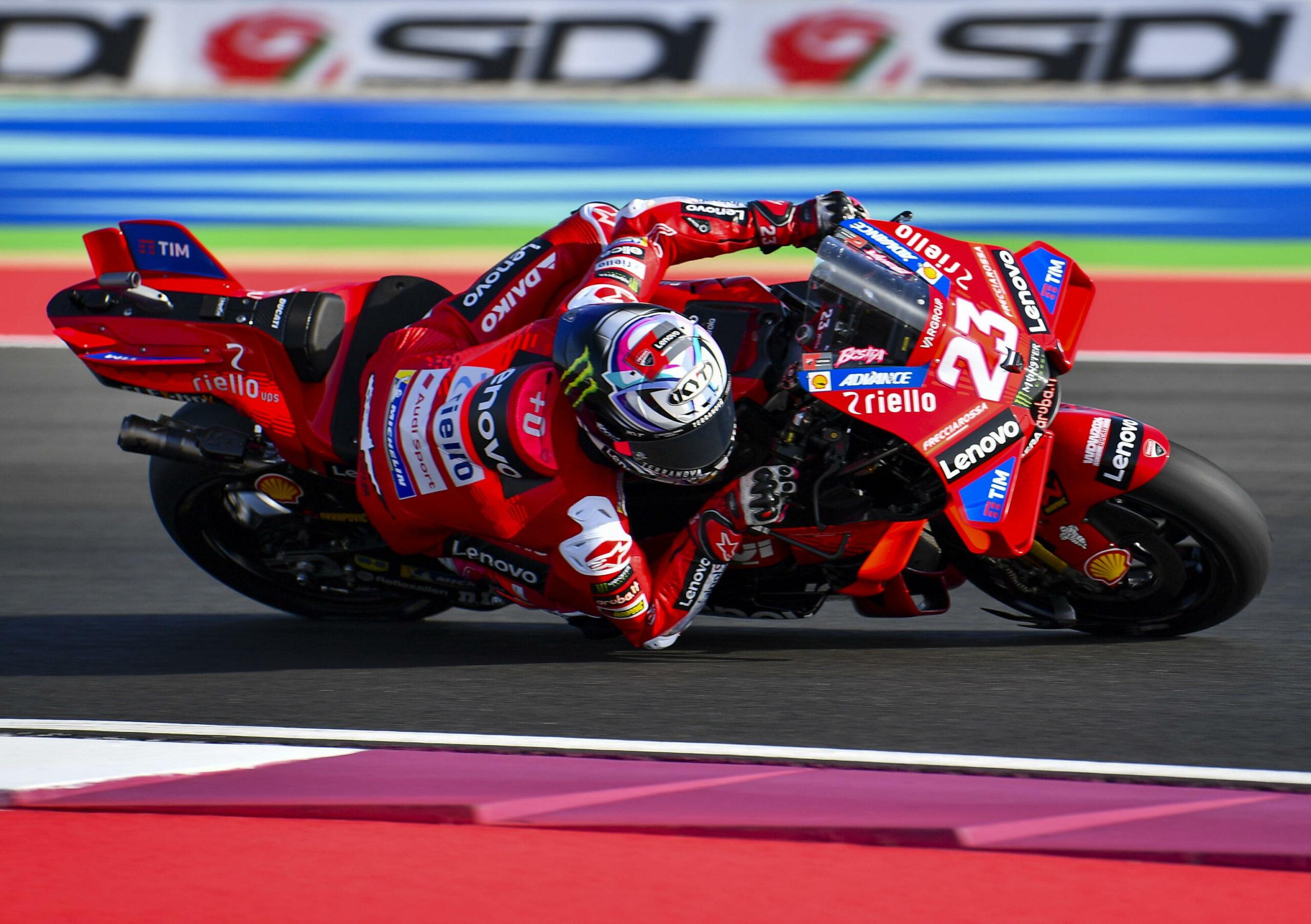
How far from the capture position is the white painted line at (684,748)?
3.85 m

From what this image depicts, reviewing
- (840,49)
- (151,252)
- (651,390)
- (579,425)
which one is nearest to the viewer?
(651,390)

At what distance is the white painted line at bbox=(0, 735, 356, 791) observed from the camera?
395 cm

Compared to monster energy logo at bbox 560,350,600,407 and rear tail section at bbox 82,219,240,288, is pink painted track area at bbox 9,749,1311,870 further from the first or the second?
rear tail section at bbox 82,219,240,288

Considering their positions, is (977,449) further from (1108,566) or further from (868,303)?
(1108,566)

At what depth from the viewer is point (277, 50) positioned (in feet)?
42.9

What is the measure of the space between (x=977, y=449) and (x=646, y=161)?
28.3 ft

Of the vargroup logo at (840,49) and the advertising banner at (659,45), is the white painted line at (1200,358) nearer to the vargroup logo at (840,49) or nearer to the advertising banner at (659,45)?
the advertising banner at (659,45)

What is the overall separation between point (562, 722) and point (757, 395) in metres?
0.98

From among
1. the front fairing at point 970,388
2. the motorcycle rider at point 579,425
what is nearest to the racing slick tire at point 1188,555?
the front fairing at point 970,388

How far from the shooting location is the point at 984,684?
14.8 ft

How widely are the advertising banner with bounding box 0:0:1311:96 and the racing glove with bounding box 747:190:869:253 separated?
27.4ft

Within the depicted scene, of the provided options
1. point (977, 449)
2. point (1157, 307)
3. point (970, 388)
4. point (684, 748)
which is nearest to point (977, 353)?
point (970, 388)

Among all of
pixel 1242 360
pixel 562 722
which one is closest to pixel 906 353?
pixel 562 722

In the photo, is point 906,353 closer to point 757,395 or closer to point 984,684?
point 757,395
